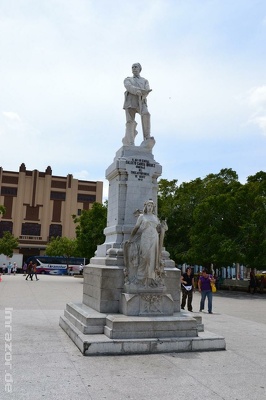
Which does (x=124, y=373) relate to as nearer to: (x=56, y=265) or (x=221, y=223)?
(x=221, y=223)

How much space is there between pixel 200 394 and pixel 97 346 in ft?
7.50

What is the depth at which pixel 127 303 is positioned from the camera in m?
7.52

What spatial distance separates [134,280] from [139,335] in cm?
120

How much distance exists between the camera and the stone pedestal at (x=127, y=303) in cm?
690

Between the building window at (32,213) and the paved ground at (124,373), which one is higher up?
the building window at (32,213)

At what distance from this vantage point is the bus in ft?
177

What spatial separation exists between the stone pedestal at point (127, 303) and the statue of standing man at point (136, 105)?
1.30ft

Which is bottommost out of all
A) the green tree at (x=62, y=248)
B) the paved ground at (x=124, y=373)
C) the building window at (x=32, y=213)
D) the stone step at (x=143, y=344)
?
the paved ground at (x=124, y=373)

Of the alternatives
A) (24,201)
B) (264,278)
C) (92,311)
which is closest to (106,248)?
(92,311)

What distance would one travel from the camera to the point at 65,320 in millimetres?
9039

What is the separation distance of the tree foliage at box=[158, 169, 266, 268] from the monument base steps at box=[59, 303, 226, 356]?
17.0 meters

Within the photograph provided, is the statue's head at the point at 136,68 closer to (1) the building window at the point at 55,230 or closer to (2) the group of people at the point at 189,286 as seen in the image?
Result: (2) the group of people at the point at 189,286

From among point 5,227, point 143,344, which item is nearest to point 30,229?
point 5,227

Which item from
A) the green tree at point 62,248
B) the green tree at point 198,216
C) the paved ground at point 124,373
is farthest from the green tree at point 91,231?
the paved ground at point 124,373
